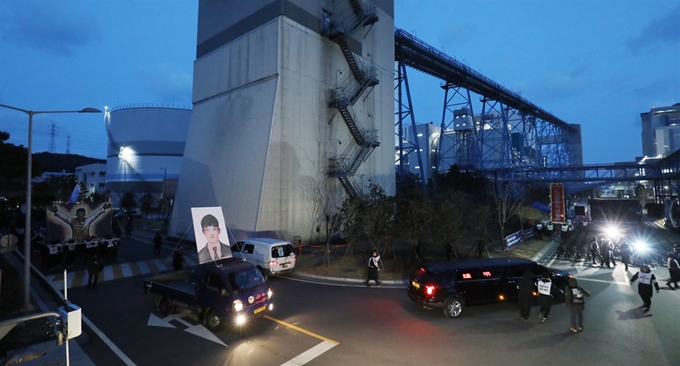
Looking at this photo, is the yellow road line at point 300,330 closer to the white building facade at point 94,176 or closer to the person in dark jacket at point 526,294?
the person in dark jacket at point 526,294

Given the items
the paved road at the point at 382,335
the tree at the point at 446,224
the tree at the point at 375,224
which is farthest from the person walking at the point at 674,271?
the tree at the point at 375,224

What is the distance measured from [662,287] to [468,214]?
8345mm

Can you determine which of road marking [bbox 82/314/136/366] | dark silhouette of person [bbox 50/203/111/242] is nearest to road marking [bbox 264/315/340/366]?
road marking [bbox 82/314/136/366]

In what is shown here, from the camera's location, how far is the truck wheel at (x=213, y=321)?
8758 mm

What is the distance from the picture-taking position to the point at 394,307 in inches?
422

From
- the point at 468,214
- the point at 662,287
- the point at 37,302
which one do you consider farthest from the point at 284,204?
Result: the point at 662,287

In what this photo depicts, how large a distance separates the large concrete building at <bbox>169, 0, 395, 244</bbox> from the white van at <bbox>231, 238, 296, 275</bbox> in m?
5.77

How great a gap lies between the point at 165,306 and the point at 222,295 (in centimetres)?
272

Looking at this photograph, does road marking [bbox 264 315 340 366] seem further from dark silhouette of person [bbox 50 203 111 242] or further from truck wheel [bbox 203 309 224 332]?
dark silhouette of person [bbox 50 203 111 242]

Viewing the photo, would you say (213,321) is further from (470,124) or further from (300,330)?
(470,124)

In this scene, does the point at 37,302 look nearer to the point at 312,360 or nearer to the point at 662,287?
the point at 312,360

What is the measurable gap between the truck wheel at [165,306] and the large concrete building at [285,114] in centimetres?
1105

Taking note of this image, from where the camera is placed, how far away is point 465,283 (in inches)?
387

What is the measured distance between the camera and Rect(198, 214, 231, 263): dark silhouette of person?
36.6 feet
